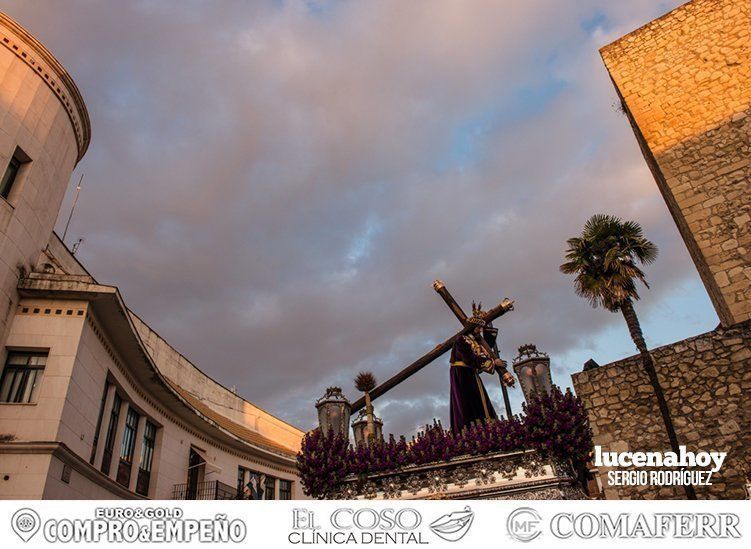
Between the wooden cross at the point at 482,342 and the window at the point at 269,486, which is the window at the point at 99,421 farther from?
the window at the point at 269,486

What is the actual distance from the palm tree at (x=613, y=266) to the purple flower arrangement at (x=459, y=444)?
3.96 meters

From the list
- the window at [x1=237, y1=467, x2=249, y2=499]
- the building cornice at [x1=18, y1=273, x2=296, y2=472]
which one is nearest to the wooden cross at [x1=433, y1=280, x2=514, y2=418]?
the building cornice at [x1=18, y1=273, x2=296, y2=472]

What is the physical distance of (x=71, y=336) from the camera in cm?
1420

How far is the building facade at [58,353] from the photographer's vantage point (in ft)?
42.4

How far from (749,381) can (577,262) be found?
4.64 metres

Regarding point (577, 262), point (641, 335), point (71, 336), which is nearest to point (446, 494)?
point (641, 335)

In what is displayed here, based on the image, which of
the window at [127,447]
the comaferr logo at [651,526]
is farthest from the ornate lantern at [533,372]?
the window at [127,447]

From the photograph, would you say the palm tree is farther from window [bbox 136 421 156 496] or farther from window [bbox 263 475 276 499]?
window [bbox 263 475 276 499]

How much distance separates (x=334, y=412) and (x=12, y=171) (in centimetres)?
1325

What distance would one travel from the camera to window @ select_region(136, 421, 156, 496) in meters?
18.7

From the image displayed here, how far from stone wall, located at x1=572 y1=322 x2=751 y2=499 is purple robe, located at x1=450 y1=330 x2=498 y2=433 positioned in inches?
119

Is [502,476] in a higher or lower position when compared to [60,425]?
lower

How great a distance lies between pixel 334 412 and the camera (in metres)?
11.5

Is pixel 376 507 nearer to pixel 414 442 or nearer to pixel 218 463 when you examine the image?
pixel 414 442
